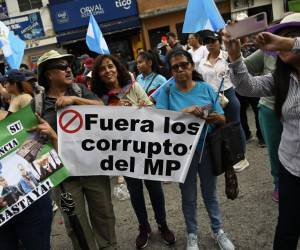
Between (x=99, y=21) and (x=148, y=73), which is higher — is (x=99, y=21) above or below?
above

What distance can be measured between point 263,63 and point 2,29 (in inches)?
138

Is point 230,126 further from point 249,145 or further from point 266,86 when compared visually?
point 249,145

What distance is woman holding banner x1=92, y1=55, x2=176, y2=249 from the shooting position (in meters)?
3.22

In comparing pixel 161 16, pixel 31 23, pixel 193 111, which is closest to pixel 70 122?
pixel 193 111

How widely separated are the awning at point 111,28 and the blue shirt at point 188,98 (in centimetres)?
1757

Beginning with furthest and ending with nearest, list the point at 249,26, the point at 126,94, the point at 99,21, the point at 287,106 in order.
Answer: the point at 99,21 → the point at 126,94 → the point at 287,106 → the point at 249,26

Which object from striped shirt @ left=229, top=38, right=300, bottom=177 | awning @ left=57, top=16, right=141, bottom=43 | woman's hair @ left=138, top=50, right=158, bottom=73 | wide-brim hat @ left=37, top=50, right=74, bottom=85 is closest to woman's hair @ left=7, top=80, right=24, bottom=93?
woman's hair @ left=138, top=50, right=158, bottom=73

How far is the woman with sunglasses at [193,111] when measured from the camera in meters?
2.99

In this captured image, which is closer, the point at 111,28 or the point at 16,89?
the point at 16,89

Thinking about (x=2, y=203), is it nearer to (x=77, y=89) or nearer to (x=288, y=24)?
(x=77, y=89)

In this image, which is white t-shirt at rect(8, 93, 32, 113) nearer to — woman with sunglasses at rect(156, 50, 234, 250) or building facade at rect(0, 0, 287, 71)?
woman with sunglasses at rect(156, 50, 234, 250)

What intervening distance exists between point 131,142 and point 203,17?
7.18 feet

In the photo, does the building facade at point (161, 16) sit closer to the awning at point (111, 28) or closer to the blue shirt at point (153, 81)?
the awning at point (111, 28)

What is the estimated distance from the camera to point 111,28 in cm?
1995
